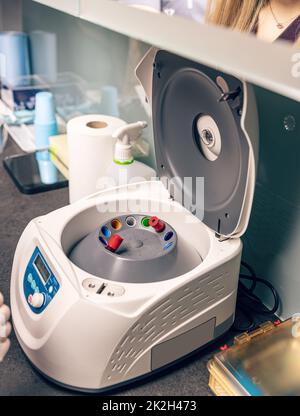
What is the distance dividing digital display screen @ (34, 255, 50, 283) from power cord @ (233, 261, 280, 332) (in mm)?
360

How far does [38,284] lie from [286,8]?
594 millimetres

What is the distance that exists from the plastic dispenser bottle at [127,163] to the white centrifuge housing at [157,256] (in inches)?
4.9

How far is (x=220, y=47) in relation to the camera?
43cm

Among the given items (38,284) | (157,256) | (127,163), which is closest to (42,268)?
(38,284)

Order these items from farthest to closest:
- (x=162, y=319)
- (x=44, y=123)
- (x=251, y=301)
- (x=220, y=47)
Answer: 1. (x=44, y=123)
2. (x=251, y=301)
3. (x=162, y=319)
4. (x=220, y=47)

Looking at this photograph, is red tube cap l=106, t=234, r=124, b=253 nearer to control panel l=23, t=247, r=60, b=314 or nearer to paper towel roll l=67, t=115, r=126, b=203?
control panel l=23, t=247, r=60, b=314

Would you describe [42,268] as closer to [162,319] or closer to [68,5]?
[162,319]

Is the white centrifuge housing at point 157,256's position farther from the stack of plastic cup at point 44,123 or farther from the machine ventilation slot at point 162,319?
the stack of plastic cup at point 44,123

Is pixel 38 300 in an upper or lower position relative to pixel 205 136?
lower

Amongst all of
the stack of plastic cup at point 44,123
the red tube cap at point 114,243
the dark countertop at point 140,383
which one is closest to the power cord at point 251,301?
the dark countertop at point 140,383

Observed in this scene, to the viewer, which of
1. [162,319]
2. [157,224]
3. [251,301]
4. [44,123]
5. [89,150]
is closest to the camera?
[162,319]

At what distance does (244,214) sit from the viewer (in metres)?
0.72

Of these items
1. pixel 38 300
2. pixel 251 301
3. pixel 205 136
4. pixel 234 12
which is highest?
pixel 234 12

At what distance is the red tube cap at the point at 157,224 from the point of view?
2.72ft
